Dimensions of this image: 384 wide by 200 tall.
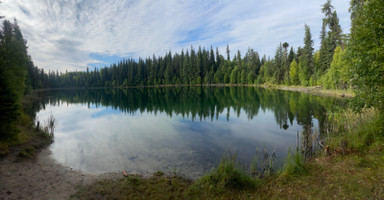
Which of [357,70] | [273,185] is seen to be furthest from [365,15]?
[273,185]

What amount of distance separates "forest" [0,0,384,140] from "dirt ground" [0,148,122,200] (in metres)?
4.17

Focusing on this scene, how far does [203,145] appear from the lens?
14453 mm

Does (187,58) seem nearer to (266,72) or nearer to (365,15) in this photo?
(266,72)

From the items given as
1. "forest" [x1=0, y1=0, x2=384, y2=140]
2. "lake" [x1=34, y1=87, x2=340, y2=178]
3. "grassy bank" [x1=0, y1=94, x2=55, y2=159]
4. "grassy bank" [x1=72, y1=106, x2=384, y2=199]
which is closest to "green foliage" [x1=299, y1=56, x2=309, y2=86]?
"forest" [x1=0, y1=0, x2=384, y2=140]

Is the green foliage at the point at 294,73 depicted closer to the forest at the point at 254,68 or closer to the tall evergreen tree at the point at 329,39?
the forest at the point at 254,68

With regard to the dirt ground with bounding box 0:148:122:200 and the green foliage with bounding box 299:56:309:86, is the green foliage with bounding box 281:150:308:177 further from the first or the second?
the green foliage with bounding box 299:56:309:86

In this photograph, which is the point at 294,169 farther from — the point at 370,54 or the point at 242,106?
the point at 242,106

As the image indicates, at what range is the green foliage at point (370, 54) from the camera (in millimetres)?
8054

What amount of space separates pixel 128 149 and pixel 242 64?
3990 inches

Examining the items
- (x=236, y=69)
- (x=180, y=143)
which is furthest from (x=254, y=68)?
(x=180, y=143)

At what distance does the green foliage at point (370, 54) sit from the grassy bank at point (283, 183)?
4.03 ft

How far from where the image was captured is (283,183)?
24.3 ft

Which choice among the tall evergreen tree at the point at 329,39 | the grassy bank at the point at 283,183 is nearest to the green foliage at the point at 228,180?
the grassy bank at the point at 283,183

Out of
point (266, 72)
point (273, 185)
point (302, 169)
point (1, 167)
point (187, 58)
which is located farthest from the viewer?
point (187, 58)
